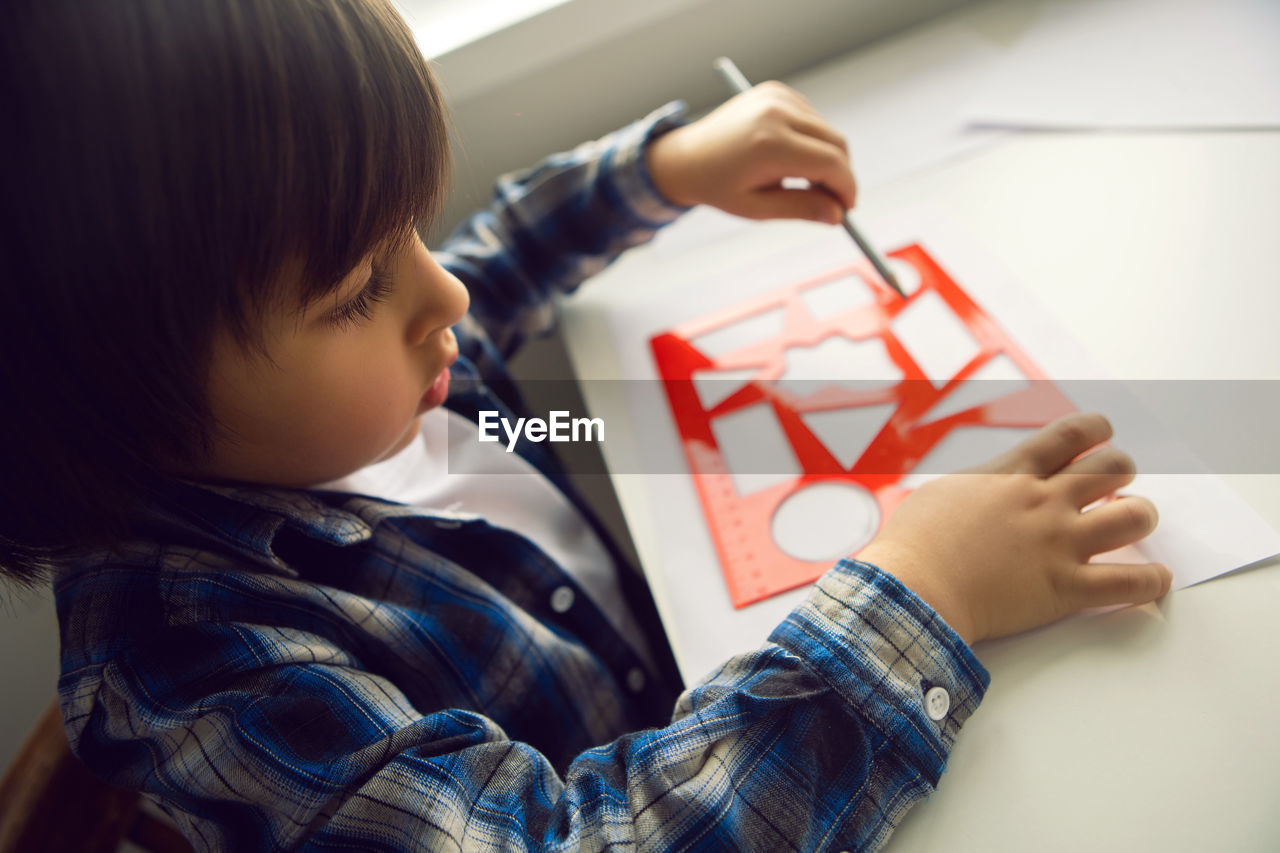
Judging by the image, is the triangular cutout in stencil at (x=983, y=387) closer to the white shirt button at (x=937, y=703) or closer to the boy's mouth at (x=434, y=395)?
the white shirt button at (x=937, y=703)

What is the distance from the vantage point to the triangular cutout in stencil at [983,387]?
483 millimetres

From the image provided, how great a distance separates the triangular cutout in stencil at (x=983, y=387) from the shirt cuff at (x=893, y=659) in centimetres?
15

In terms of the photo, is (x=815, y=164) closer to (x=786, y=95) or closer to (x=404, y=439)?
(x=786, y=95)

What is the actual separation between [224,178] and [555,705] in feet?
1.14

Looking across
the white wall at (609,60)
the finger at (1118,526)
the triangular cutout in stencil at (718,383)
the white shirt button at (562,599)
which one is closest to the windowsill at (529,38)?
the white wall at (609,60)

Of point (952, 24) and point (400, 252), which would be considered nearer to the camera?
point (400, 252)

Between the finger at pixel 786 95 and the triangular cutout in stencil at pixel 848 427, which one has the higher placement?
the finger at pixel 786 95

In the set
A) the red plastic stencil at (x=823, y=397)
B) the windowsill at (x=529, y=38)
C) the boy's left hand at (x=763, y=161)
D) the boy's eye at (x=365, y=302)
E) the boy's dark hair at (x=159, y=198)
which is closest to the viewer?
the boy's dark hair at (x=159, y=198)

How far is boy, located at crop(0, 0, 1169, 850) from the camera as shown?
0.27 m

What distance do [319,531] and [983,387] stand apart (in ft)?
1.31

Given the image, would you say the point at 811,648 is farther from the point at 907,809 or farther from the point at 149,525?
the point at 149,525

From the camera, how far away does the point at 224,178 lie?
28 cm

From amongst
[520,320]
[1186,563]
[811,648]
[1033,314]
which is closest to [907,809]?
[811,648]

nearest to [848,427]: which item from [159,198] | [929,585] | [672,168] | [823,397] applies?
[823,397]
